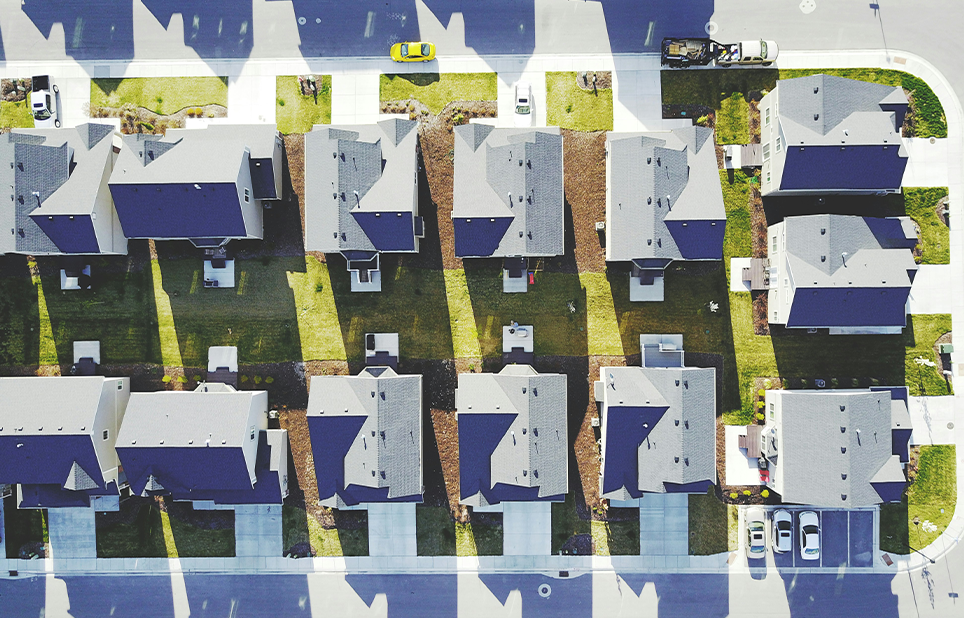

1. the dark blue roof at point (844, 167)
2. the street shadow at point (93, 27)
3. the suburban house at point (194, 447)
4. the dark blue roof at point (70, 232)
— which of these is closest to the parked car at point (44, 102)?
the street shadow at point (93, 27)

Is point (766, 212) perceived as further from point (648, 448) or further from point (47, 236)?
point (47, 236)

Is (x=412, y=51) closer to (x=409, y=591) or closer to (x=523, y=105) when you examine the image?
(x=523, y=105)

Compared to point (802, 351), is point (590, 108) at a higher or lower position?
higher

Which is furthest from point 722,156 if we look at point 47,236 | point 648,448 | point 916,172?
point 47,236

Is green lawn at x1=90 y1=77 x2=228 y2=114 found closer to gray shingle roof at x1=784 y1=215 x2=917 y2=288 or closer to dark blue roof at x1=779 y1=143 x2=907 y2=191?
dark blue roof at x1=779 y1=143 x2=907 y2=191

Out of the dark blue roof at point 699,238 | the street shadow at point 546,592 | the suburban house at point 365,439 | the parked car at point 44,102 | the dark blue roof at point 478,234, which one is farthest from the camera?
the street shadow at point 546,592

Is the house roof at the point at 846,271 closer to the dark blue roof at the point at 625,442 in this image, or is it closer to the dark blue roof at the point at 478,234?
the dark blue roof at the point at 625,442
